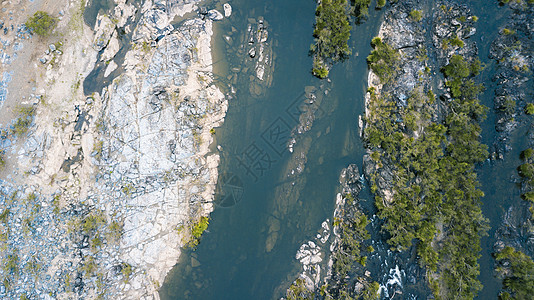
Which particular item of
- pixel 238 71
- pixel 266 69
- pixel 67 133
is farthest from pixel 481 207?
pixel 67 133

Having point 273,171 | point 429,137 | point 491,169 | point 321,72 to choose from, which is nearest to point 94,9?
point 321,72

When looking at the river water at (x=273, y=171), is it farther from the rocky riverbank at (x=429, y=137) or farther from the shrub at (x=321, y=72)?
the rocky riverbank at (x=429, y=137)

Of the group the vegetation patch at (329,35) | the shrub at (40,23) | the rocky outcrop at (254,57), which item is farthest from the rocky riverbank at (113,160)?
the vegetation patch at (329,35)

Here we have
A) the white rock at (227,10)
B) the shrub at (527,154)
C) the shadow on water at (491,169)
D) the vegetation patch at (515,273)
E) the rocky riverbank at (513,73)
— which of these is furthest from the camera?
the white rock at (227,10)

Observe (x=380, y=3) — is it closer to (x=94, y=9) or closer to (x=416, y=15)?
(x=416, y=15)

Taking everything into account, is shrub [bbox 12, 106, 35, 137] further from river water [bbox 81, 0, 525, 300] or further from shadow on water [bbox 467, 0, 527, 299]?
shadow on water [bbox 467, 0, 527, 299]

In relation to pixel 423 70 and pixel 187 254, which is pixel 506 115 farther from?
pixel 187 254
